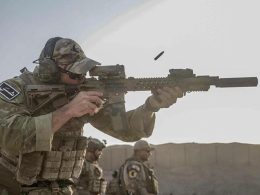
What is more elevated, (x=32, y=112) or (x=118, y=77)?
(x=118, y=77)

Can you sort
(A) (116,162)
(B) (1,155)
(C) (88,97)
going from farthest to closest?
(A) (116,162)
(B) (1,155)
(C) (88,97)

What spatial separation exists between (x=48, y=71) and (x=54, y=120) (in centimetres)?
70

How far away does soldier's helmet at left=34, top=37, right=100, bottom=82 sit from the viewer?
16.1ft

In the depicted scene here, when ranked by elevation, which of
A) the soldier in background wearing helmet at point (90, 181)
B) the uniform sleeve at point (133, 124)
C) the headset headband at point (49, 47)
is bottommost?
the soldier in background wearing helmet at point (90, 181)

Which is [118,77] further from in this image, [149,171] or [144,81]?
[149,171]

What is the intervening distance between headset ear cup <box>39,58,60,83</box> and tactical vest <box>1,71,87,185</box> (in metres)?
0.11

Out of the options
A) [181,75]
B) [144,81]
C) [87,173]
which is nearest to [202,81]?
[181,75]

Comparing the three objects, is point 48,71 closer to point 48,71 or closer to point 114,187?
point 48,71

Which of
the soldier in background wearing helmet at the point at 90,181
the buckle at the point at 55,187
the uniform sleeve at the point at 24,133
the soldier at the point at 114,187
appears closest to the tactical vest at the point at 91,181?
the soldier in background wearing helmet at the point at 90,181

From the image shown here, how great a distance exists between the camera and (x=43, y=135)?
4.35m

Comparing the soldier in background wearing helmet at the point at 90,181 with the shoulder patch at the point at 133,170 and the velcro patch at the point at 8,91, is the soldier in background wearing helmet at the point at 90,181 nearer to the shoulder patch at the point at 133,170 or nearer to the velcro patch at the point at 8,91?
the shoulder patch at the point at 133,170

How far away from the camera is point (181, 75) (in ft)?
16.7

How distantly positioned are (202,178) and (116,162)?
4.82 metres

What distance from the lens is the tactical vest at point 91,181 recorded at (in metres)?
11.4
